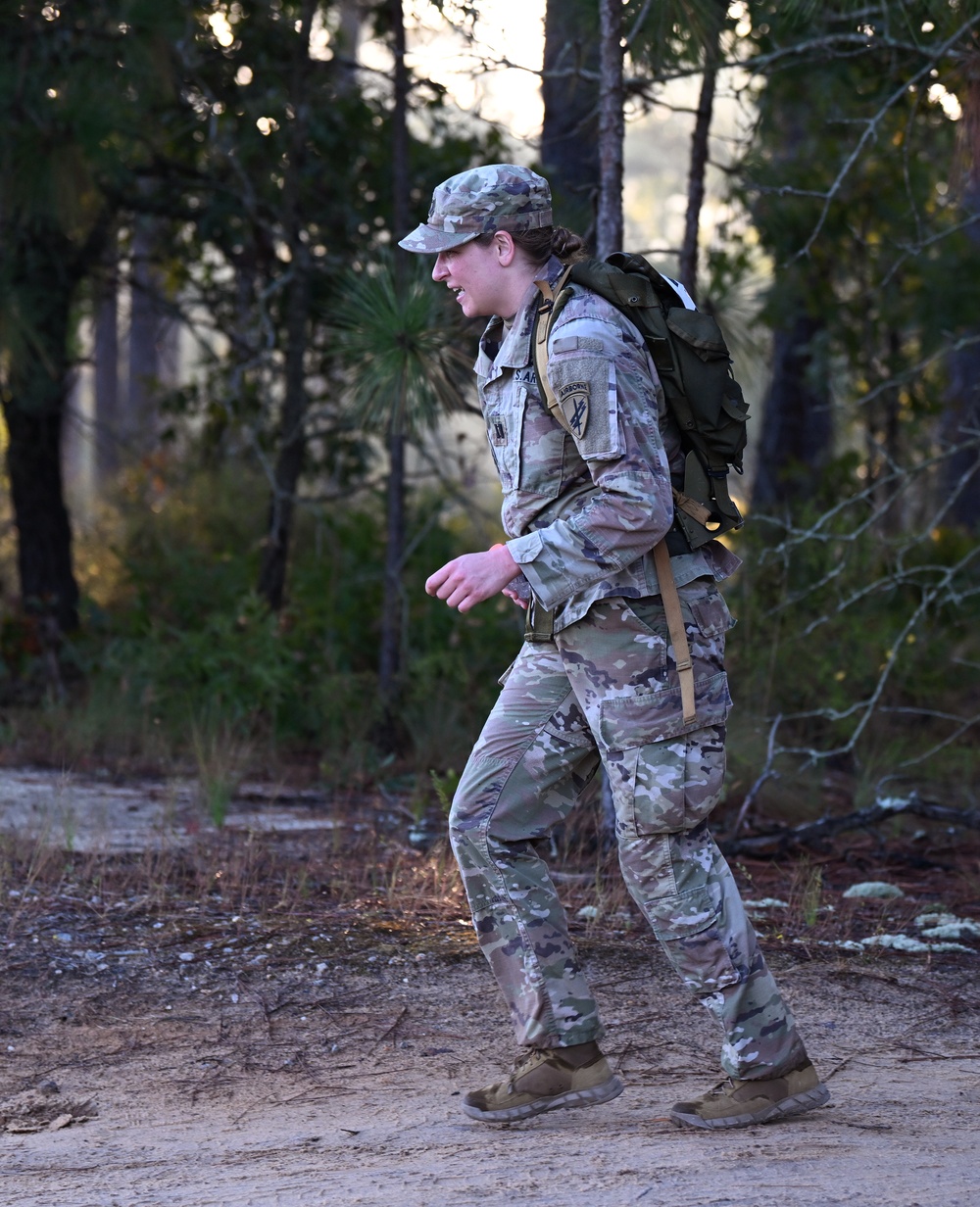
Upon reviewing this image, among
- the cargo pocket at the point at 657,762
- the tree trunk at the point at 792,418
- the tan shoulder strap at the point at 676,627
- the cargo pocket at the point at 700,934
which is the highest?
the tree trunk at the point at 792,418

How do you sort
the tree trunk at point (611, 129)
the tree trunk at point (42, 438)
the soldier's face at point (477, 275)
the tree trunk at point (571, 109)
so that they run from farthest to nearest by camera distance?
the tree trunk at point (42, 438) < the tree trunk at point (571, 109) < the tree trunk at point (611, 129) < the soldier's face at point (477, 275)

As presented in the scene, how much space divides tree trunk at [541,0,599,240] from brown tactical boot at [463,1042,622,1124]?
324 centimetres

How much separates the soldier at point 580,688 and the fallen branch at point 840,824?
2267mm

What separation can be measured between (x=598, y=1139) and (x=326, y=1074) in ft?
2.73

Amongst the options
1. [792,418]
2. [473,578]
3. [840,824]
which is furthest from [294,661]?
[792,418]

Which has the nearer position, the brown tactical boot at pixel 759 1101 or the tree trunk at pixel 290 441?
the brown tactical boot at pixel 759 1101

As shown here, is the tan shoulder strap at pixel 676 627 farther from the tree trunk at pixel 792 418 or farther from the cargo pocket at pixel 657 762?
the tree trunk at pixel 792 418

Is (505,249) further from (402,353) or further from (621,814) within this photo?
(402,353)

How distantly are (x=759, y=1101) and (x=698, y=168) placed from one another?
3836 millimetres

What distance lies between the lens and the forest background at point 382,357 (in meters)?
5.82

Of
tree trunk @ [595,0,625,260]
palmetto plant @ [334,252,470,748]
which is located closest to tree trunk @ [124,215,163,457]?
palmetto plant @ [334,252,470,748]

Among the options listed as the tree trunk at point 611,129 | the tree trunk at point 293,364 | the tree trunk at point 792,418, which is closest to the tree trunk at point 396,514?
the tree trunk at point 293,364

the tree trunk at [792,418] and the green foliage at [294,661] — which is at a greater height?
the tree trunk at [792,418]

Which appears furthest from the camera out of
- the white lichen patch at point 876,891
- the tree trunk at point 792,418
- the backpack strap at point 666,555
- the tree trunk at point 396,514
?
the tree trunk at point 792,418
